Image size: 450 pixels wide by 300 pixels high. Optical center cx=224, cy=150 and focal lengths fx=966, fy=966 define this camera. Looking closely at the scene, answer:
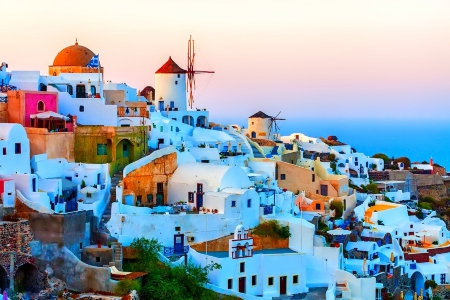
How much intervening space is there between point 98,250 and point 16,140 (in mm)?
5230

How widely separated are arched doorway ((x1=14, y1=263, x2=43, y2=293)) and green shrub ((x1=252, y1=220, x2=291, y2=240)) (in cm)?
951

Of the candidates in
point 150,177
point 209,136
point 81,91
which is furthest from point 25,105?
point 209,136

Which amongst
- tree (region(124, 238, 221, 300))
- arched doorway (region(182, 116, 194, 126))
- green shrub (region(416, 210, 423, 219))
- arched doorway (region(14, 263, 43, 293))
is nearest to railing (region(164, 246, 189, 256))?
tree (region(124, 238, 221, 300))

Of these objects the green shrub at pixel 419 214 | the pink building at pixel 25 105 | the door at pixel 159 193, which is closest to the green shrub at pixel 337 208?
the green shrub at pixel 419 214

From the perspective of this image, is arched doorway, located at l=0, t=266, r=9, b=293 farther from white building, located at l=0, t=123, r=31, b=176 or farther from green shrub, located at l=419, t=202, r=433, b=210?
green shrub, located at l=419, t=202, r=433, b=210

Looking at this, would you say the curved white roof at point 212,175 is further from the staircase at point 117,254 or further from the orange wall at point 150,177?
the staircase at point 117,254

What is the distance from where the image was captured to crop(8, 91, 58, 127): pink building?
37.3 meters

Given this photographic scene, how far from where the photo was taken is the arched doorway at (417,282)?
4212 cm

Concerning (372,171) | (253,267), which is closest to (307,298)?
(253,267)

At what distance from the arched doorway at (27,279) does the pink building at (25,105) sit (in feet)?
26.9

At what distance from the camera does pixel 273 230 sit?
37156 mm

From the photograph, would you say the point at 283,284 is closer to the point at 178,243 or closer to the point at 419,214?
the point at 178,243

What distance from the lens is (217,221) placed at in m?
35.8

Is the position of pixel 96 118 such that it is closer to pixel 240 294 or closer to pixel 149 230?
pixel 149 230
